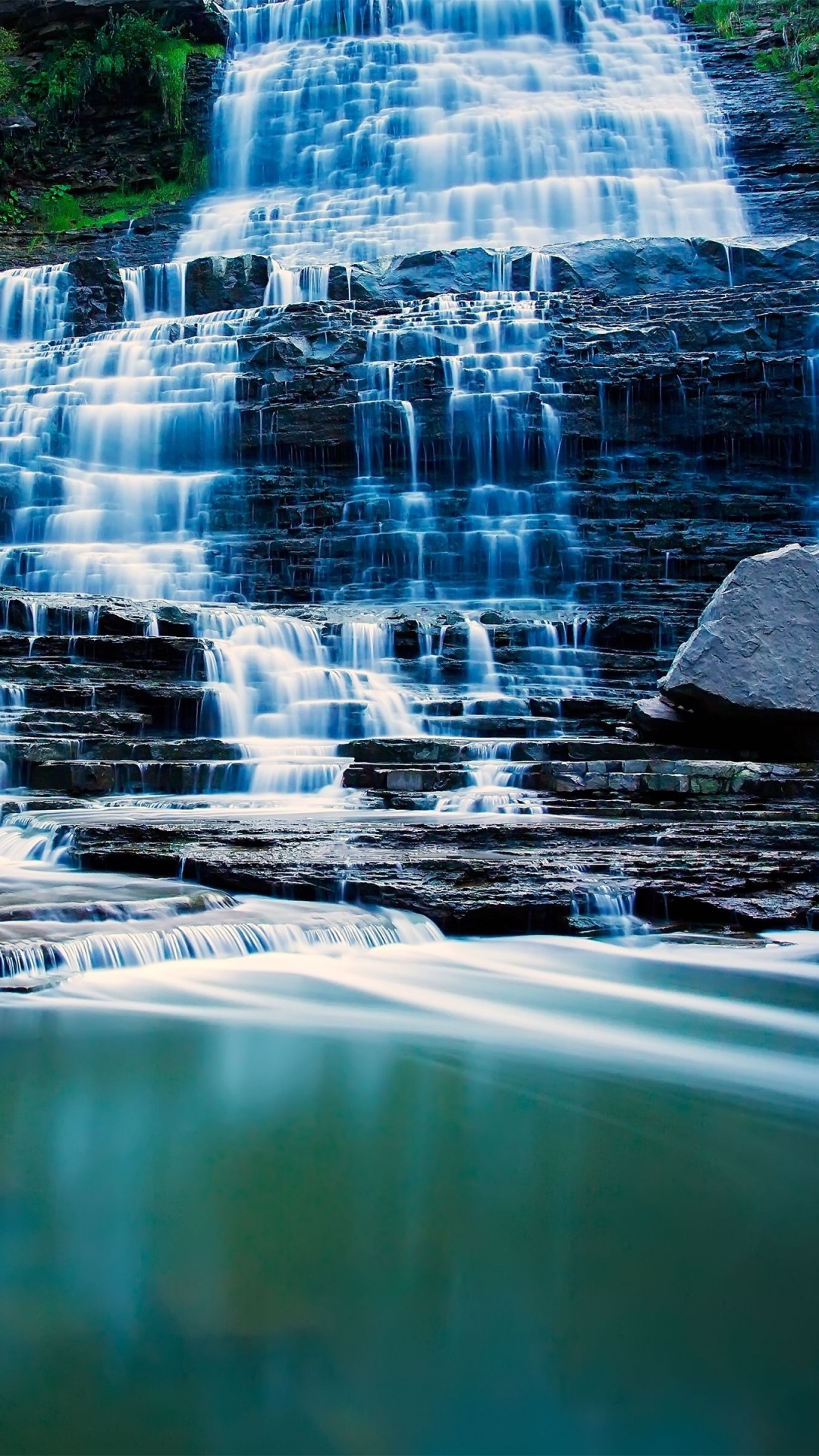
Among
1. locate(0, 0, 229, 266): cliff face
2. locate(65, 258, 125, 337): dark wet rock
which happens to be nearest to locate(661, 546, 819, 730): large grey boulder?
locate(65, 258, 125, 337): dark wet rock

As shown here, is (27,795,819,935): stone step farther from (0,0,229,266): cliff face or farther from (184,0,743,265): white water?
(0,0,229,266): cliff face

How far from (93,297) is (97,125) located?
10.5 meters

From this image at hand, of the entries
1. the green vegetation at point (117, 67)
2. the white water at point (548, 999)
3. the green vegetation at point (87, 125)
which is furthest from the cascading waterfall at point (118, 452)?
the green vegetation at point (117, 67)

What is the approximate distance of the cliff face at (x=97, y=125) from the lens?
27.7 m

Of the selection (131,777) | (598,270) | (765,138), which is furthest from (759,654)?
(765,138)

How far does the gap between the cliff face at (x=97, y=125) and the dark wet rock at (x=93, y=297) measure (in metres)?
5.52

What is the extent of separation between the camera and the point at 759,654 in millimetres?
8961

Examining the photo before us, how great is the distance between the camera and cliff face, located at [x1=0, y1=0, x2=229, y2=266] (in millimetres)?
27719

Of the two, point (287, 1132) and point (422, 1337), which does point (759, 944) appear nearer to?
point (287, 1132)

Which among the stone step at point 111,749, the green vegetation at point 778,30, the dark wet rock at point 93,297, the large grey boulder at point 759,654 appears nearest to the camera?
the large grey boulder at point 759,654

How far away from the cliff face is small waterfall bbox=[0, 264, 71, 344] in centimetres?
532

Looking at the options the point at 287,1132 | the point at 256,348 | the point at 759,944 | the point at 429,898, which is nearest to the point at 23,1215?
the point at 287,1132

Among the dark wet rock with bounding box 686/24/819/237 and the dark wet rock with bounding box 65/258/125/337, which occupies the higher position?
the dark wet rock with bounding box 686/24/819/237

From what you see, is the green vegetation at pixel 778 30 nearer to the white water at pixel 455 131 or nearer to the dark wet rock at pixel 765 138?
the dark wet rock at pixel 765 138
